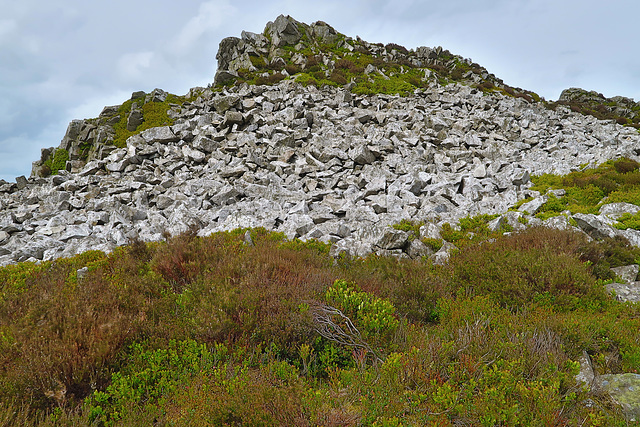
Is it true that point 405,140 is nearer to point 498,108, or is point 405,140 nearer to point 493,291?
point 498,108

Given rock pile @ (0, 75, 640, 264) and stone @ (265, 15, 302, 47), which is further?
stone @ (265, 15, 302, 47)

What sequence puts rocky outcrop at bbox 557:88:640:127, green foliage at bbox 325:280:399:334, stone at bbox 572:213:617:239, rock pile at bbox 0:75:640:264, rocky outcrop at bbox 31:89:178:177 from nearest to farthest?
green foliage at bbox 325:280:399:334 → stone at bbox 572:213:617:239 → rock pile at bbox 0:75:640:264 → rocky outcrop at bbox 31:89:178:177 → rocky outcrop at bbox 557:88:640:127

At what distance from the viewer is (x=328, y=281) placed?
20.9ft

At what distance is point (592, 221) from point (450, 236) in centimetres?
403

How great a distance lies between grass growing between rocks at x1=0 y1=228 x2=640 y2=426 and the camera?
350cm

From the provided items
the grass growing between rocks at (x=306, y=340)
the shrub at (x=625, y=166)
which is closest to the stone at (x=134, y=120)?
the grass growing between rocks at (x=306, y=340)

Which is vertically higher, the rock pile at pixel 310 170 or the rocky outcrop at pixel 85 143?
the rocky outcrop at pixel 85 143

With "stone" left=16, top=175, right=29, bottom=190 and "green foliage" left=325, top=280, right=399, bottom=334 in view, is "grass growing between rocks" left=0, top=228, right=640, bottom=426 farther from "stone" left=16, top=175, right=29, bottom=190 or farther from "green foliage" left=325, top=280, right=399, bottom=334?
"stone" left=16, top=175, right=29, bottom=190

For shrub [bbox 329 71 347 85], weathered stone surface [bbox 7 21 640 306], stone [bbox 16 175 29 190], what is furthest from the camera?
shrub [bbox 329 71 347 85]

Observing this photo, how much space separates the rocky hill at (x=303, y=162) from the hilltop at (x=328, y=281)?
0.15 m

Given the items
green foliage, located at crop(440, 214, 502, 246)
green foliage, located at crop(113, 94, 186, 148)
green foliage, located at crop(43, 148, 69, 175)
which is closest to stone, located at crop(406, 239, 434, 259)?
green foliage, located at crop(440, 214, 502, 246)

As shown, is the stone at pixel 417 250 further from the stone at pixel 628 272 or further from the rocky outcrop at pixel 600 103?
the rocky outcrop at pixel 600 103

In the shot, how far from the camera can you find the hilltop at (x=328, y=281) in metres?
3.78

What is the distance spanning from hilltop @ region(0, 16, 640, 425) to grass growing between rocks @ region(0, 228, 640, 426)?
32 millimetres
